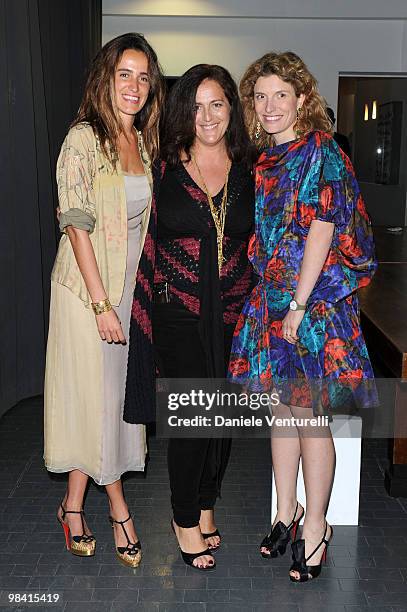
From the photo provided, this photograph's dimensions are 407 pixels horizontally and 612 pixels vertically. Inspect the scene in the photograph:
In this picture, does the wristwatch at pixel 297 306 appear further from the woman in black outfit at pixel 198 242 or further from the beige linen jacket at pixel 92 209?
the beige linen jacket at pixel 92 209

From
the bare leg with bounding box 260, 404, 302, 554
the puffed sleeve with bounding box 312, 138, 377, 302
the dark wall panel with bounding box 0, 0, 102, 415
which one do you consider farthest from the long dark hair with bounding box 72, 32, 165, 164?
the dark wall panel with bounding box 0, 0, 102, 415

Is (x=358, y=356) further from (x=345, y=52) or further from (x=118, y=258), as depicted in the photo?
(x=345, y=52)

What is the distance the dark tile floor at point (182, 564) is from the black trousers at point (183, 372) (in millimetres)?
198

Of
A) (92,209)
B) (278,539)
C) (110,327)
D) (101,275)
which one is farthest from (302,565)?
(92,209)

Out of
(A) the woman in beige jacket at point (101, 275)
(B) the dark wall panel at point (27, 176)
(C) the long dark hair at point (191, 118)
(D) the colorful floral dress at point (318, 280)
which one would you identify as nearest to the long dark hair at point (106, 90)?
(A) the woman in beige jacket at point (101, 275)

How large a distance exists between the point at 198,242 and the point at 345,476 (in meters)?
0.96

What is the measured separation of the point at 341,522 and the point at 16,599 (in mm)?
1087

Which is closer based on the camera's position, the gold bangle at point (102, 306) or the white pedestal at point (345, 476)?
the gold bangle at point (102, 306)

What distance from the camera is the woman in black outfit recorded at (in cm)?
210

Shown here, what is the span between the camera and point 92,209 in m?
2.03

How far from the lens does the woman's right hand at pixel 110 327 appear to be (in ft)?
6.75

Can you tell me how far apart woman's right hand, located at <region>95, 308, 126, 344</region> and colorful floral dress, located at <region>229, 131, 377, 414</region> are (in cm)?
37

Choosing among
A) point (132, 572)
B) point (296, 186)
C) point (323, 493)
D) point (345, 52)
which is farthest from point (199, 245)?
point (345, 52)

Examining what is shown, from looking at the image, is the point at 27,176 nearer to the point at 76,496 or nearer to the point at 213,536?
the point at 76,496
